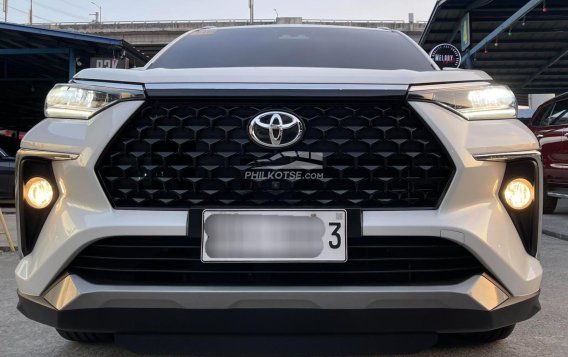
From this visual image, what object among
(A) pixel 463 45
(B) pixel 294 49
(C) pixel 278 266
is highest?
(B) pixel 294 49

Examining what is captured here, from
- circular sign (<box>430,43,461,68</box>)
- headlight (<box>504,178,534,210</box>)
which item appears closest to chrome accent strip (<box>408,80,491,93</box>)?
headlight (<box>504,178,534,210</box>)

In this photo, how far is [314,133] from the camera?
1.91 m

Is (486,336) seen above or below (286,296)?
below

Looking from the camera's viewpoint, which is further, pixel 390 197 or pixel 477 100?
pixel 477 100

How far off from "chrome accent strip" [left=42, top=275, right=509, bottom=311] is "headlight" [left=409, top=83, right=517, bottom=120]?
617 millimetres

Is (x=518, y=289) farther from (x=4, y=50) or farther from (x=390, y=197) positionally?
(x=4, y=50)

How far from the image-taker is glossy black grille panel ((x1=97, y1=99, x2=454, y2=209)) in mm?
1887

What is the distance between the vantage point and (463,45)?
44.7ft

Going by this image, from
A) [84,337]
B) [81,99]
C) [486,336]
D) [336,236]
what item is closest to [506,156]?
[336,236]

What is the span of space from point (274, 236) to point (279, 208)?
100 mm

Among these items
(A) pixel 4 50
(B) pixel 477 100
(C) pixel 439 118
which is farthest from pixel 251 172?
(A) pixel 4 50

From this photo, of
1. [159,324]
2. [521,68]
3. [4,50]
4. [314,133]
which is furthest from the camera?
[521,68]

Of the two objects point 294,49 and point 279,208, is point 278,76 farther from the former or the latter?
point 294,49

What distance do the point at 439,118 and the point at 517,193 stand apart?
1.28 feet
